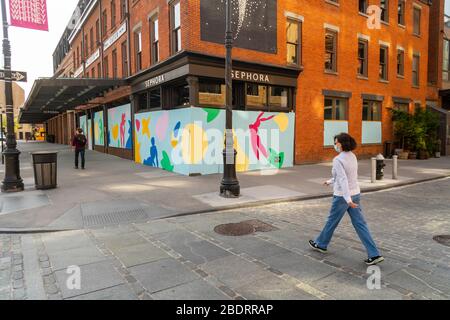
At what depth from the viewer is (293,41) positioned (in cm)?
1622

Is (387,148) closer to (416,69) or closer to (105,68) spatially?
(416,69)

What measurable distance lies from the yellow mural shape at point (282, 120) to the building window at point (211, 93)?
316 centimetres

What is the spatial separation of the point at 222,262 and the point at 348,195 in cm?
201

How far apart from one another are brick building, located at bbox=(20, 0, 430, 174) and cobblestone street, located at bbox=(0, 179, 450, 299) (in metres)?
7.26

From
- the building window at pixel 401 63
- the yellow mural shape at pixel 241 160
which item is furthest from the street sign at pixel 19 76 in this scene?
the building window at pixel 401 63

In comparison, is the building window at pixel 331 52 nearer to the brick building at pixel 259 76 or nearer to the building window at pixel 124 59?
the brick building at pixel 259 76

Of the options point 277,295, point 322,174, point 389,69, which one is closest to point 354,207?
point 277,295

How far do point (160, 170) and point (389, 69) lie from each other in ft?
54.6

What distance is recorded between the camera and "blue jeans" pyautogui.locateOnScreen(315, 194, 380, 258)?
445cm

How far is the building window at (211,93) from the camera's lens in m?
13.3

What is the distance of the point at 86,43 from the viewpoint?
2914 cm

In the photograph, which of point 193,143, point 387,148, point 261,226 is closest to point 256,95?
point 193,143

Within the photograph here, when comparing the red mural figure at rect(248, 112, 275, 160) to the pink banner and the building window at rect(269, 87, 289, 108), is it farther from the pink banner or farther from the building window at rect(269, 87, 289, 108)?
the pink banner

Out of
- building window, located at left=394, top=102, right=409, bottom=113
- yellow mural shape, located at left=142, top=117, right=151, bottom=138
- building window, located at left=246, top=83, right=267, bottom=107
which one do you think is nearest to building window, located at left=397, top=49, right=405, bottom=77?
building window, located at left=394, top=102, right=409, bottom=113
